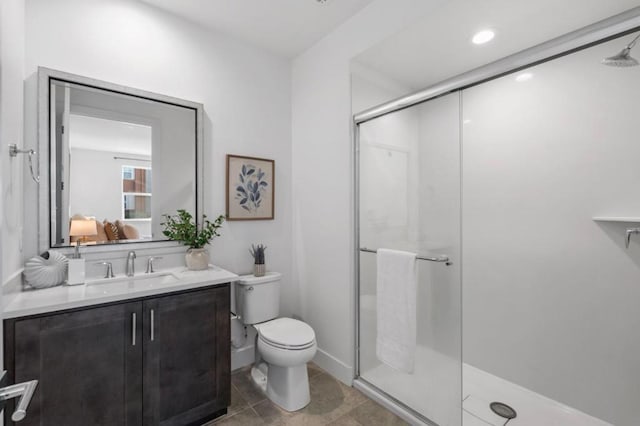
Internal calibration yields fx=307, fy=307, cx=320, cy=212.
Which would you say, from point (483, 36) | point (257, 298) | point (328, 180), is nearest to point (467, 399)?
point (257, 298)

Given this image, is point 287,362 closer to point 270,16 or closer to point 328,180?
point 328,180

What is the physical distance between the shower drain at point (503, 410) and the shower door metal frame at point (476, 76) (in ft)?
1.64

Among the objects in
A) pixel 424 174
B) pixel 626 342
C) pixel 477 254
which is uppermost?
pixel 424 174

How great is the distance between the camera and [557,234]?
2.02 meters

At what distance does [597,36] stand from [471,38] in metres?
0.67

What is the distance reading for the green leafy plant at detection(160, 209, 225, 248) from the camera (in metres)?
2.21

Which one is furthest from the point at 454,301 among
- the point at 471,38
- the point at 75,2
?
the point at 75,2

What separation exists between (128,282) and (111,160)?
31.8 inches

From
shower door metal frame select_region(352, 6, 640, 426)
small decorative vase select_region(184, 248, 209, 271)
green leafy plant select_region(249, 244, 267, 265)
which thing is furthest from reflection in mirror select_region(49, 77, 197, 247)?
shower door metal frame select_region(352, 6, 640, 426)

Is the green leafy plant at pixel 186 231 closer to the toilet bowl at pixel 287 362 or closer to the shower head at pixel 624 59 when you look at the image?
the toilet bowl at pixel 287 362

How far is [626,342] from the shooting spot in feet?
5.68

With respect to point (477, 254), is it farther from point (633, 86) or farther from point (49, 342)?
point (49, 342)

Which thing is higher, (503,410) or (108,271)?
(108,271)

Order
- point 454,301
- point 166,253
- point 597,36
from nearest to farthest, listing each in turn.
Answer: point 597,36
point 454,301
point 166,253
